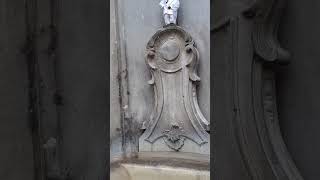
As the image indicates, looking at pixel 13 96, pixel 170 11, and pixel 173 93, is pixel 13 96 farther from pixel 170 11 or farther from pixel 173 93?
pixel 170 11

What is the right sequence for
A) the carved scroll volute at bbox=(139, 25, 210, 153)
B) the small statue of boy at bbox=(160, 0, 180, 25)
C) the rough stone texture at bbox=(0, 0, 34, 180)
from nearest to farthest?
1. the rough stone texture at bbox=(0, 0, 34, 180)
2. the carved scroll volute at bbox=(139, 25, 210, 153)
3. the small statue of boy at bbox=(160, 0, 180, 25)

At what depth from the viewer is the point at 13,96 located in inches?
72.1

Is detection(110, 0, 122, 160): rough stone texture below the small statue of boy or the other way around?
below

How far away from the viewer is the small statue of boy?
20.4ft

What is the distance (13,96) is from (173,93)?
4435mm

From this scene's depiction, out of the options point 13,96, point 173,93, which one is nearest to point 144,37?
point 173,93

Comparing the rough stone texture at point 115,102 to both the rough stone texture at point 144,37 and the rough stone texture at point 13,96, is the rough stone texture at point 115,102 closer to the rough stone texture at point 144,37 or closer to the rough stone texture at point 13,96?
the rough stone texture at point 144,37

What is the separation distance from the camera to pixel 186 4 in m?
6.43

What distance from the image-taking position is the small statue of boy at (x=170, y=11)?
20.4 feet

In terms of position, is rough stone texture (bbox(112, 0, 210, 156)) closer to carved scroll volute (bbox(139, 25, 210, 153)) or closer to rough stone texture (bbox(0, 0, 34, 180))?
carved scroll volute (bbox(139, 25, 210, 153))

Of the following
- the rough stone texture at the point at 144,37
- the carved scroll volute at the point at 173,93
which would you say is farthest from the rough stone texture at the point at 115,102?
the carved scroll volute at the point at 173,93

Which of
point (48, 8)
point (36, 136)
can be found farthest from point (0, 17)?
point (36, 136)

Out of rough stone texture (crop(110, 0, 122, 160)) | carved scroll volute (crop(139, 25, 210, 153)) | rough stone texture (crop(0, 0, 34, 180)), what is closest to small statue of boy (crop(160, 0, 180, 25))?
carved scroll volute (crop(139, 25, 210, 153))

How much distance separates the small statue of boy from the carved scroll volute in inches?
4.0
